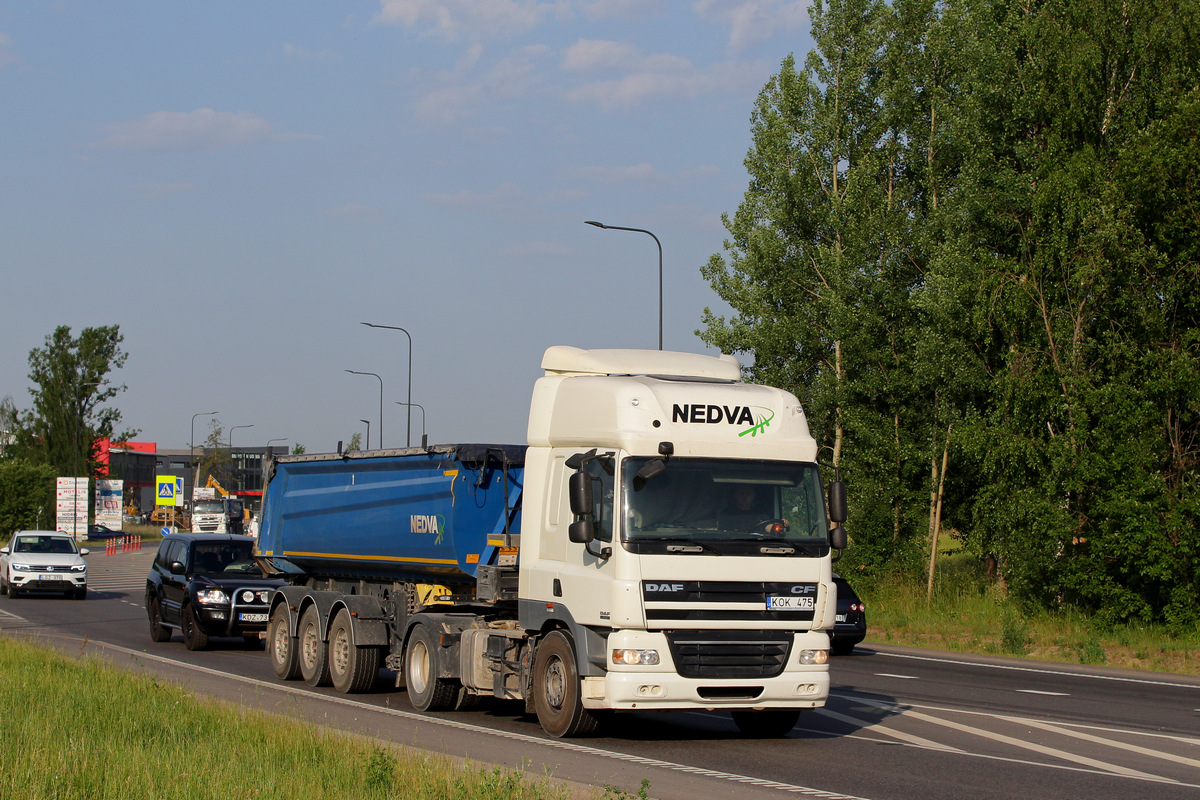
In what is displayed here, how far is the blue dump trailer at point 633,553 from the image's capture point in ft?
38.2

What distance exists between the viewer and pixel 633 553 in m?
11.6

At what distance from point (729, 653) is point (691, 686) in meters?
0.45

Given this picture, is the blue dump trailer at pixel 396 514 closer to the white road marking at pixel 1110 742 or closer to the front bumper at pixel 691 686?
the front bumper at pixel 691 686

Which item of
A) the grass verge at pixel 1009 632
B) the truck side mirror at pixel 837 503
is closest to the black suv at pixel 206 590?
the truck side mirror at pixel 837 503

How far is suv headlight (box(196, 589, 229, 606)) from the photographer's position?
21.9 m

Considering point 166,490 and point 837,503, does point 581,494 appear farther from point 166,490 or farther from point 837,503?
point 166,490

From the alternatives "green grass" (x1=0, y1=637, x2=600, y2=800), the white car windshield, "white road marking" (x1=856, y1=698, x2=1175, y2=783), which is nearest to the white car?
the white car windshield

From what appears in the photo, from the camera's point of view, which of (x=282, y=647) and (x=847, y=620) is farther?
(x=847, y=620)

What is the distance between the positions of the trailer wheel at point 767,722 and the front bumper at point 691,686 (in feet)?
2.82

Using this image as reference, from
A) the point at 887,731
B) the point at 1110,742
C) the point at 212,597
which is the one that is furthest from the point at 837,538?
the point at 212,597

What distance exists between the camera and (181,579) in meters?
22.6

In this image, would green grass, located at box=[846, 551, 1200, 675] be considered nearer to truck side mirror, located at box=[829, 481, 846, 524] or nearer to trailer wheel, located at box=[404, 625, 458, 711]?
truck side mirror, located at box=[829, 481, 846, 524]

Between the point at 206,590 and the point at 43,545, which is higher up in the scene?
the point at 43,545

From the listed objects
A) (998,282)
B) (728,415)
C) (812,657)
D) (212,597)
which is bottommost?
(212,597)
